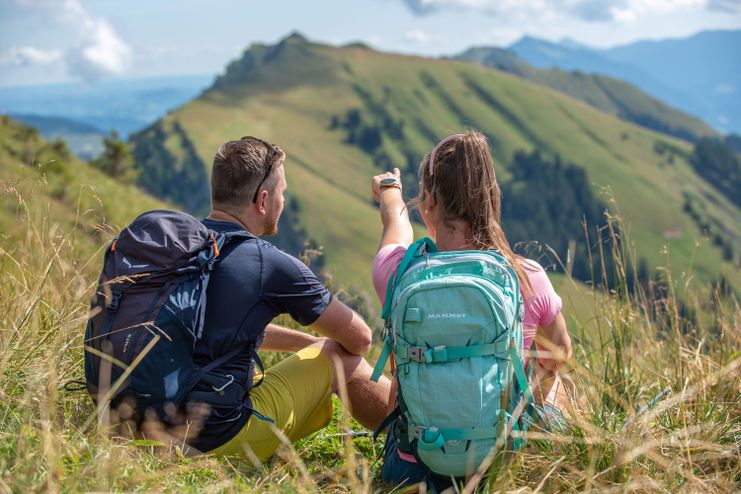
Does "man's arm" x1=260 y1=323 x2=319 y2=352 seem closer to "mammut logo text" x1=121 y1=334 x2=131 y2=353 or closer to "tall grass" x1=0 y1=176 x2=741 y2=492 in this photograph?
"tall grass" x1=0 y1=176 x2=741 y2=492

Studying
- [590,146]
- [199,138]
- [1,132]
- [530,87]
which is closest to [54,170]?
[1,132]

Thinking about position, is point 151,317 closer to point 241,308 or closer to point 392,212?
point 241,308

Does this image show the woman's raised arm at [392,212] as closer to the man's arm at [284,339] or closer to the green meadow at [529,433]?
the green meadow at [529,433]

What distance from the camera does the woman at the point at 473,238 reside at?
329 centimetres

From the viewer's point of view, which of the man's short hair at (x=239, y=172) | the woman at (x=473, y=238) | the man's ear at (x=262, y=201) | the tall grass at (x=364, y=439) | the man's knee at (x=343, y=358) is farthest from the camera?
the man's knee at (x=343, y=358)

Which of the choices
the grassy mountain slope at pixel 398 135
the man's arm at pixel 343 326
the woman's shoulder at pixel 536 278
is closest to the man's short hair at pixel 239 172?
the man's arm at pixel 343 326

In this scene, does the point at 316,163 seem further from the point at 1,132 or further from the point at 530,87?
the point at 1,132

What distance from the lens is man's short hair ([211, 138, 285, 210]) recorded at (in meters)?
3.72

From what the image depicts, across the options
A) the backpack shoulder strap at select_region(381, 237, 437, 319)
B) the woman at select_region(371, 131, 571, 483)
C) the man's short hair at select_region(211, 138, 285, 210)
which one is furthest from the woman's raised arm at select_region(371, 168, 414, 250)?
the man's short hair at select_region(211, 138, 285, 210)

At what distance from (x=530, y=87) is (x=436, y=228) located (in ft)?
655

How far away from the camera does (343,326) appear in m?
3.79

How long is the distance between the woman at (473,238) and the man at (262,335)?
0.41 metres

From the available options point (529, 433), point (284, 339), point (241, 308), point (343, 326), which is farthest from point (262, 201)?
point (529, 433)

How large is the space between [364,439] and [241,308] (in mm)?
1362
